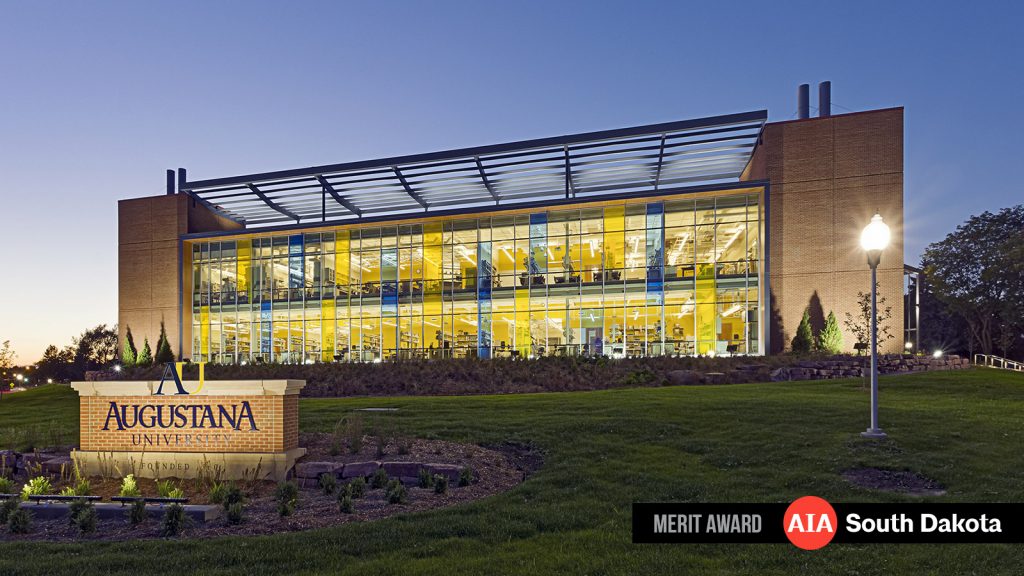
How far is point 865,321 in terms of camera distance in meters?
29.2

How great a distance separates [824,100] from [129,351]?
4471 centimetres

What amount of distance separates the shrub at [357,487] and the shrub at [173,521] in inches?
82.2

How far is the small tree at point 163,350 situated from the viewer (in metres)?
40.8

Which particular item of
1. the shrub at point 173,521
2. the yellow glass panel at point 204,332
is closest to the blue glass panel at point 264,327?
the yellow glass panel at point 204,332

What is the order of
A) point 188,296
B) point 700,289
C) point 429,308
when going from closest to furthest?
1. point 700,289
2. point 429,308
3. point 188,296

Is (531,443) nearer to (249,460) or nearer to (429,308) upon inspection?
(249,460)

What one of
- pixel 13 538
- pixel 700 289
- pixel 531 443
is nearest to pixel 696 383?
pixel 700 289

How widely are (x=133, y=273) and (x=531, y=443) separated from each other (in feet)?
136

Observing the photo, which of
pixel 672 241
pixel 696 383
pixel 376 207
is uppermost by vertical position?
pixel 376 207

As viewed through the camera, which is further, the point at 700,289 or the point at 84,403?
the point at 700,289

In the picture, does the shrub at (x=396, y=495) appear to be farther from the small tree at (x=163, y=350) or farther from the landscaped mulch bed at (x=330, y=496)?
the small tree at (x=163, y=350)

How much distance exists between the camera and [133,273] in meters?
43.9

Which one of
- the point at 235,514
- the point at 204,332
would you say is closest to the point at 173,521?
the point at 235,514

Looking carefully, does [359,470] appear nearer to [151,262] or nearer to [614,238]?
[614,238]
